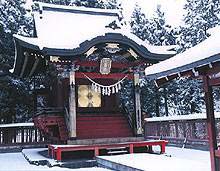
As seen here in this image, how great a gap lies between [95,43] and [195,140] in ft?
25.5

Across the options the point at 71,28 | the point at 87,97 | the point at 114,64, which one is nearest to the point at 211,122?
the point at 114,64

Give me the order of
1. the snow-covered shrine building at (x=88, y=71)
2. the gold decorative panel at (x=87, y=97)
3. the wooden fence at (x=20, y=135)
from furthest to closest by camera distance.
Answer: the wooden fence at (x=20, y=135), the gold decorative panel at (x=87, y=97), the snow-covered shrine building at (x=88, y=71)

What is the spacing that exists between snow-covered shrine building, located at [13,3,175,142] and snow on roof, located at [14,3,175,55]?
5cm

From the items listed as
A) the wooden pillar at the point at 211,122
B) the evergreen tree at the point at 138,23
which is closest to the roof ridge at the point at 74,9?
the evergreen tree at the point at 138,23

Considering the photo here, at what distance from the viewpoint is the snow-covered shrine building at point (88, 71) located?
15664mm

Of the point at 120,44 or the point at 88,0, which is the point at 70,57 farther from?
the point at 88,0

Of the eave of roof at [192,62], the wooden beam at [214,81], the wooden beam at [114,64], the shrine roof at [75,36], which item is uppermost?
the shrine roof at [75,36]

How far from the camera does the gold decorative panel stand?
60.5ft

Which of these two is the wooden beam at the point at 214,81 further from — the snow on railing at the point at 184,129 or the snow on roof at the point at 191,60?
the snow on railing at the point at 184,129

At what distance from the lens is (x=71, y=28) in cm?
2075

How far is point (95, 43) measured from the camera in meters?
15.6

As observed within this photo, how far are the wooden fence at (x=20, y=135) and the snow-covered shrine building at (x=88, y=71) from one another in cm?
335

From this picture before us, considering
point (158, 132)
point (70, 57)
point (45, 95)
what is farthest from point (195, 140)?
point (45, 95)

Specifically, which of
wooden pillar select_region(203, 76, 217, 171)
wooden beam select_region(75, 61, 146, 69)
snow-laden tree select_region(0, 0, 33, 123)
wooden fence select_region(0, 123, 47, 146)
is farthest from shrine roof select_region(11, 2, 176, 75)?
wooden pillar select_region(203, 76, 217, 171)
